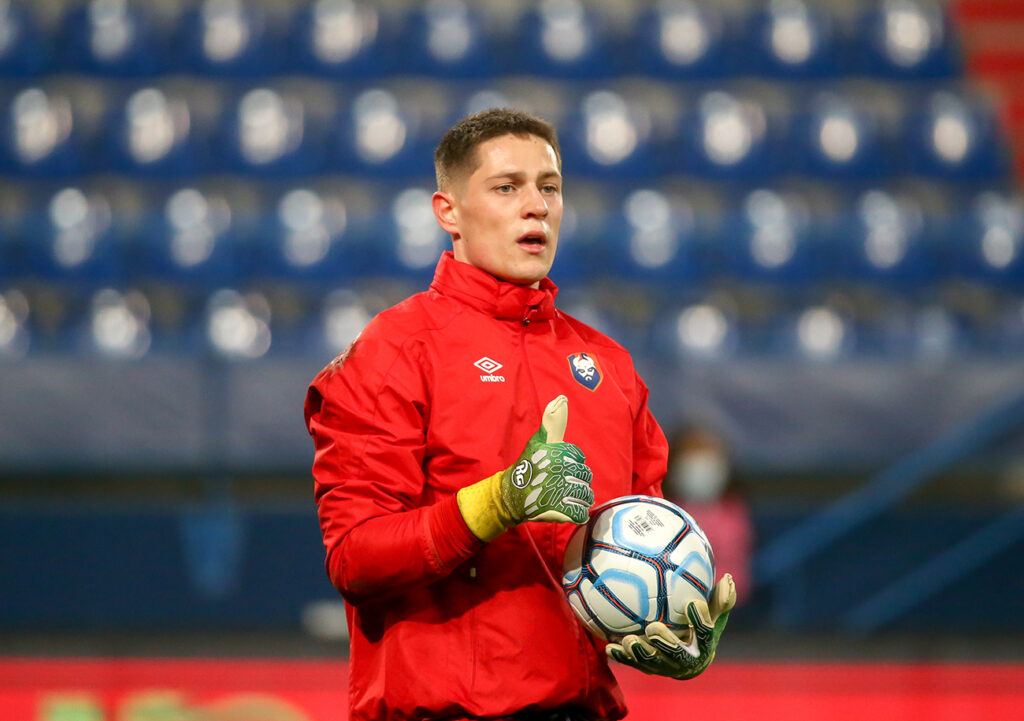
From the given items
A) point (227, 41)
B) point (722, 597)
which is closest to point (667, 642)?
point (722, 597)

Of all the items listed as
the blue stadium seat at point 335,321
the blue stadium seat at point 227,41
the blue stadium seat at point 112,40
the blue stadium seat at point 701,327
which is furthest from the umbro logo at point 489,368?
the blue stadium seat at point 112,40

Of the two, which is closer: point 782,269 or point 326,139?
point 782,269

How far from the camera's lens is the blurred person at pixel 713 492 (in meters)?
5.98

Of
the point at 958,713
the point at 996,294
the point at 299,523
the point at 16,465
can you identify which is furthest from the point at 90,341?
the point at 996,294

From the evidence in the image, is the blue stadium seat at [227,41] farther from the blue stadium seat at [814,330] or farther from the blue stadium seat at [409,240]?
the blue stadium seat at [814,330]

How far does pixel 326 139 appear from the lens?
8.21 meters

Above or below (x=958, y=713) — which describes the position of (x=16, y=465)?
above

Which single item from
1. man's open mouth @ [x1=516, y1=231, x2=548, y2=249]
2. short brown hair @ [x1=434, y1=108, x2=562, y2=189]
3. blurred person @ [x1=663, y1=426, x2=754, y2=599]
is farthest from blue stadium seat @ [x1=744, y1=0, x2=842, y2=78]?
man's open mouth @ [x1=516, y1=231, x2=548, y2=249]

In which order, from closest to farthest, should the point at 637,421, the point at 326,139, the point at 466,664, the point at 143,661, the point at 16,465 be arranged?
the point at 466,664 → the point at 637,421 → the point at 143,661 → the point at 16,465 → the point at 326,139

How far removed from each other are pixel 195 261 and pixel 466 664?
5.61 meters

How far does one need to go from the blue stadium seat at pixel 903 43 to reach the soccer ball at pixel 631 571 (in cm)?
739

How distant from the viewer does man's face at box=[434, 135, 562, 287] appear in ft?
8.16

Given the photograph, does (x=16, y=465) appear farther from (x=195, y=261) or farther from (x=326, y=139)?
(x=326, y=139)

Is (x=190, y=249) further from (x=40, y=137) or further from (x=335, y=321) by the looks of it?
(x=40, y=137)
